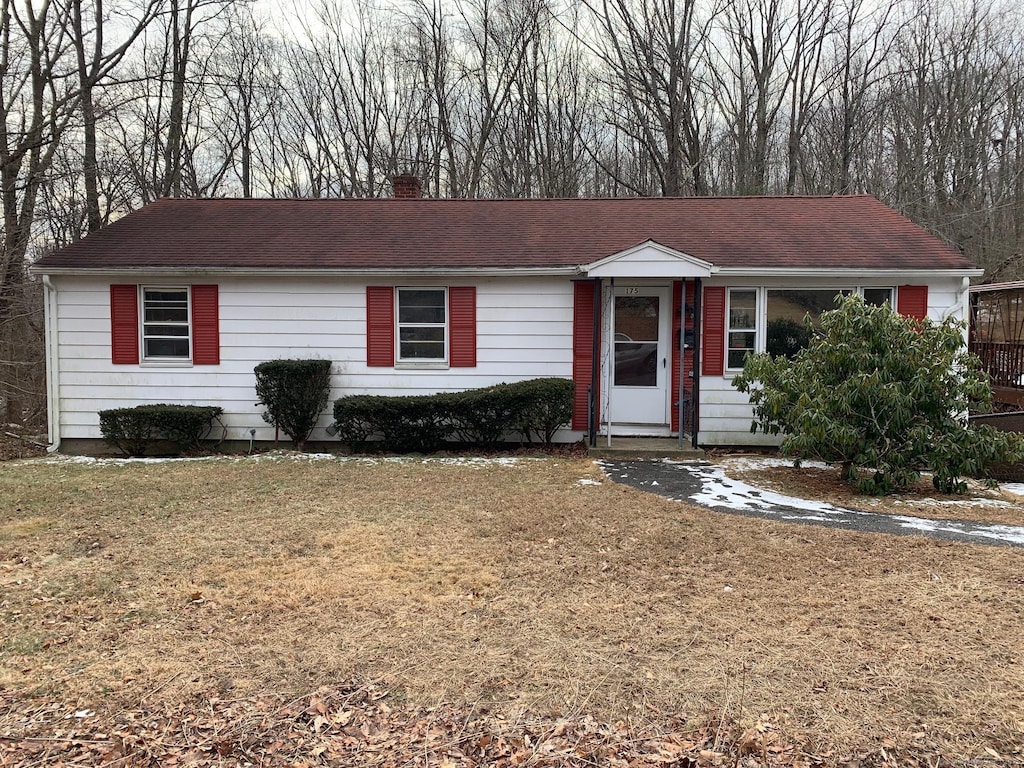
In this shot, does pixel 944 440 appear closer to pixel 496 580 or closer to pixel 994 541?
pixel 994 541

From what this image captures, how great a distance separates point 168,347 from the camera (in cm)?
1040

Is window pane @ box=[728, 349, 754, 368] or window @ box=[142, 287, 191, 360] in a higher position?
window @ box=[142, 287, 191, 360]

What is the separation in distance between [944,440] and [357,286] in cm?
803

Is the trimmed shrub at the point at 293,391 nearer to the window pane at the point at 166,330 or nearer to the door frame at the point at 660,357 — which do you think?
the window pane at the point at 166,330

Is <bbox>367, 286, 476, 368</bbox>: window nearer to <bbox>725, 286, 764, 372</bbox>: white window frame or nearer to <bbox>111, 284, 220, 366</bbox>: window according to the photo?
<bbox>111, 284, 220, 366</bbox>: window

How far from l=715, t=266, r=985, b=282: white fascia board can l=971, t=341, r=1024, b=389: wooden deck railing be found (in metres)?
3.10

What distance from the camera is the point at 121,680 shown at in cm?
319

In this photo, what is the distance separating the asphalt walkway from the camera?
5.65m

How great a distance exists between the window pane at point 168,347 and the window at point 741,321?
8.49m

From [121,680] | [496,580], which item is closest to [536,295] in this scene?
[496,580]

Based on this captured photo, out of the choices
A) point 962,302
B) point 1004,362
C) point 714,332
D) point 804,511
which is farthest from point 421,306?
point 1004,362

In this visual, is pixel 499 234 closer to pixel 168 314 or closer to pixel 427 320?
pixel 427 320

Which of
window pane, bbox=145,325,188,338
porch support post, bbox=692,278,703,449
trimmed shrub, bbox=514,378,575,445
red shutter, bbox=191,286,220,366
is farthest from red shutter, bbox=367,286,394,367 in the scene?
porch support post, bbox=692,278,703,449

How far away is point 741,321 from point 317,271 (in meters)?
6.52
